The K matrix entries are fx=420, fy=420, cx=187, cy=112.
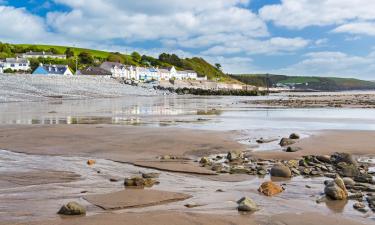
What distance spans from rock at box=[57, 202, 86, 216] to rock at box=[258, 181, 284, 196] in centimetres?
371

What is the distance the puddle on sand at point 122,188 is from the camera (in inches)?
294

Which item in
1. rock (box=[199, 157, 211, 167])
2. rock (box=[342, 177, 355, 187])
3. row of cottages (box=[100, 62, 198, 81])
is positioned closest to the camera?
rock (box=[342, 177, 355, 187])

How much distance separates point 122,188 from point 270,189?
10.4 feet

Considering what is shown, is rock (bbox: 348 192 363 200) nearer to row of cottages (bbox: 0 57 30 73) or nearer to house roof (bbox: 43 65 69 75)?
house roof (bbox: 43 65 69 75)

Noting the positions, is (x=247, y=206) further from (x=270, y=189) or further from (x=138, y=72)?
(x=138, y=72)

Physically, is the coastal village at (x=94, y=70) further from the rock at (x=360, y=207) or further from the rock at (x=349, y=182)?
the rock at (x=360, y=207)

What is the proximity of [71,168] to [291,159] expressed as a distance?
258 inches

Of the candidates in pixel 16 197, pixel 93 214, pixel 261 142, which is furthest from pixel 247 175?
pixel 261 142

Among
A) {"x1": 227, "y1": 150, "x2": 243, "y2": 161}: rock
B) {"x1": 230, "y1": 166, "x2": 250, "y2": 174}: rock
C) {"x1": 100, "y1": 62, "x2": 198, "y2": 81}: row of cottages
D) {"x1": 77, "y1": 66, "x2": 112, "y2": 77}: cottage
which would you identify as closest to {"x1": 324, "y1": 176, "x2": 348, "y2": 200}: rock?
{"x1": 230, "y1": 166, "x2": 250, "y2": 174}: rock

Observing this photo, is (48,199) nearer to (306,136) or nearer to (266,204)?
(266,204)

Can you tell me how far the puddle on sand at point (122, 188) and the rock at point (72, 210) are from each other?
0.15 metres

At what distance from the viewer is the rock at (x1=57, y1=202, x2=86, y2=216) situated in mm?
7059

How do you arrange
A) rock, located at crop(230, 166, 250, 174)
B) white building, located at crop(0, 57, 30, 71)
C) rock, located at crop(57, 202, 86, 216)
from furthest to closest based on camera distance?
white building, located at crop(0, 57, 30, 71), rock, located at crop(230, 166, 250, 174), rock, located at crop(57, 202, 86, 216)

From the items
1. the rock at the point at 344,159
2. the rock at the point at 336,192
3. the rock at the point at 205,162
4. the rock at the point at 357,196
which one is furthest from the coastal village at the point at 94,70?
the rock at the point at 357,196
